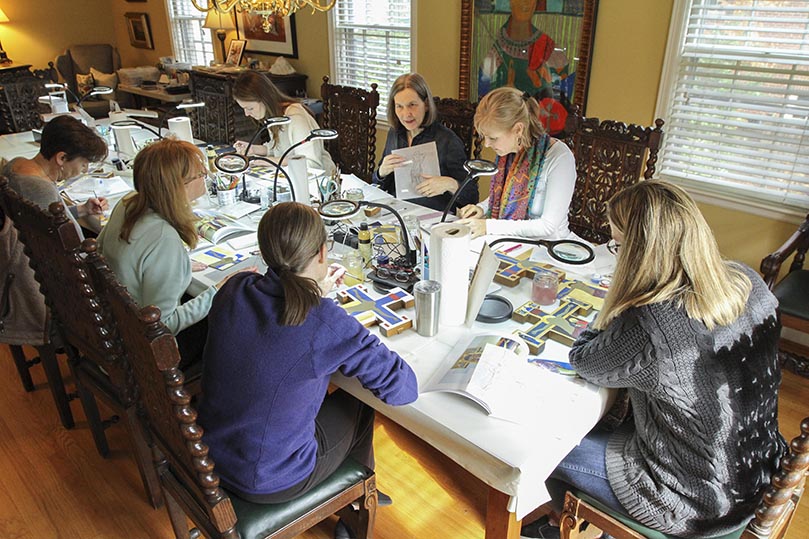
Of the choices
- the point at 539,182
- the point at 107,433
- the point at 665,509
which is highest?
the point at 539,182

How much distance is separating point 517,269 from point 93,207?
6.16ft

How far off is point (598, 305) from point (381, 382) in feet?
2.55

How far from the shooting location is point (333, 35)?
4.64 meters

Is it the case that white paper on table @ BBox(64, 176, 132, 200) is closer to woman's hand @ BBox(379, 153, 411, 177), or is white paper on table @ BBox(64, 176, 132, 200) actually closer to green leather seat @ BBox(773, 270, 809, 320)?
woman's hand @ BBox(379, 153, 411, 177)

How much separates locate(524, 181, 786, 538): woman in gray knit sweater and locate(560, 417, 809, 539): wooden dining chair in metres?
0.03

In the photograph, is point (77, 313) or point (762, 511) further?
point (77, 313)

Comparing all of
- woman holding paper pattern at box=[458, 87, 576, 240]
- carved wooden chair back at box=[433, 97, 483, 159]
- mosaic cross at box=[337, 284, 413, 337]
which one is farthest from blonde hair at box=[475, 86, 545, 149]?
mosaic cross at box=[337, 284, 413, 337]

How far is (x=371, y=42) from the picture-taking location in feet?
14.5

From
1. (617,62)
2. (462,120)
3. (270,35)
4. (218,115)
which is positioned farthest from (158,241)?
(270,35)

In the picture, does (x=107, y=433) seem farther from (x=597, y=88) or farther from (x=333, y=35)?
(x=333, y=35)

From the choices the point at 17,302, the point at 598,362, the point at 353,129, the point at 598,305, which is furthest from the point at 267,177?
the point at 598,362

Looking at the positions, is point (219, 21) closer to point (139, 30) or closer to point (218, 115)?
point (218, 115)

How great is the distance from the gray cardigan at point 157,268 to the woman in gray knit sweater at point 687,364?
3.92 feet

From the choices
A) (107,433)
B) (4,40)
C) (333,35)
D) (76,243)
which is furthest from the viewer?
(4,40)
